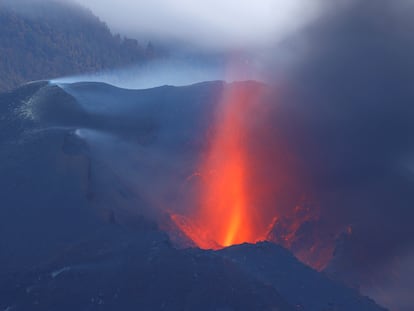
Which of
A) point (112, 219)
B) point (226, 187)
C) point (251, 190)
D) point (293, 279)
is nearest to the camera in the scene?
point (293, 279)

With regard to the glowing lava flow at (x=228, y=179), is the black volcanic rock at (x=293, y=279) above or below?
below

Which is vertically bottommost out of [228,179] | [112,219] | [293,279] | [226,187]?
[293,279]

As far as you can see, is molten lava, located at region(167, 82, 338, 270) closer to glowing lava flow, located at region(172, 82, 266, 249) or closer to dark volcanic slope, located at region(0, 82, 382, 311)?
glowing lava flow, located at region(172, 82, 266, 249)

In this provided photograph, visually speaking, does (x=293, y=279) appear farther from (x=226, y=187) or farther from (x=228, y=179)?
(x=228, y=179)

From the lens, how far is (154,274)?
26.6 m

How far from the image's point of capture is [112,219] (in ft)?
97.9

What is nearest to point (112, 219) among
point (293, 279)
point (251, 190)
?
point (293, 279)

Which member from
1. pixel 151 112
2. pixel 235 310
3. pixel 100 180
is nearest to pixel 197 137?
pixel 151 112

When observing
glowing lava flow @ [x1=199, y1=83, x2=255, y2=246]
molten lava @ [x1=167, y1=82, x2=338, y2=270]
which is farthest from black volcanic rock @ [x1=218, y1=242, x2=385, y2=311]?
glowing lava flow @ [x1=199, y1=83, x2=255, y2=246]

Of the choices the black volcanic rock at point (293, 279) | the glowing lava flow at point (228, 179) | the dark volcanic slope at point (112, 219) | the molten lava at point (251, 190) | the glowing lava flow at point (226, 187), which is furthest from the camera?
the glowing lava flow at point (228, 179)

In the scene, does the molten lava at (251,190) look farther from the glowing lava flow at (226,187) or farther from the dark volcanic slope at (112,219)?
the dark volcanic slope at (112,219)

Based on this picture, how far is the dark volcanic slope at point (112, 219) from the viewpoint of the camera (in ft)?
85.7

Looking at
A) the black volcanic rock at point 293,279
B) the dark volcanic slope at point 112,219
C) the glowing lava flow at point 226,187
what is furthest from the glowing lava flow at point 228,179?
the black volcanic rock at point 293,279

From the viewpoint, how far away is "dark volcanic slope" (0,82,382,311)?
2611 cm
